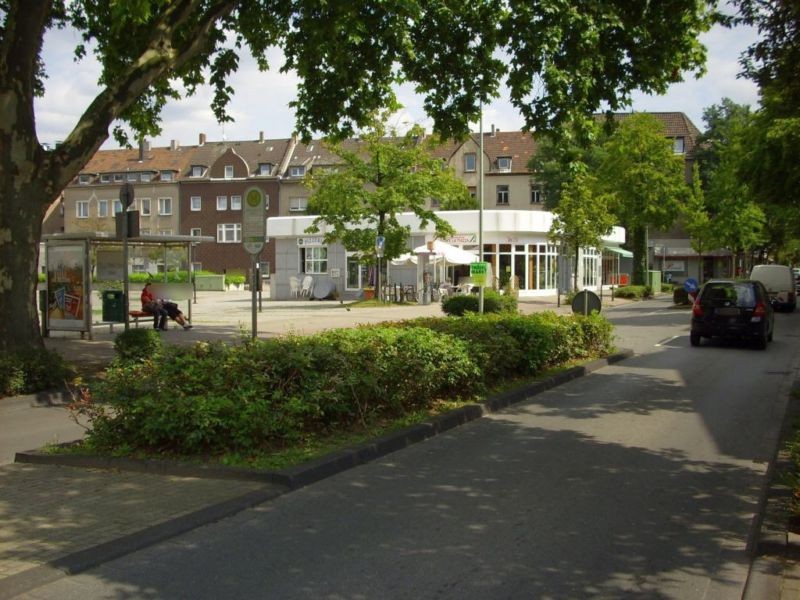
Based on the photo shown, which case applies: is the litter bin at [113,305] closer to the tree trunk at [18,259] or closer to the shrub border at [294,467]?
the tree trunk at [18,259]

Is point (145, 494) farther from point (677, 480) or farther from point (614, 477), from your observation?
point (677, 480)

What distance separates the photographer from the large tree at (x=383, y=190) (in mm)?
36188

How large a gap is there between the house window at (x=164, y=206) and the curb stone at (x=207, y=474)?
6899cm

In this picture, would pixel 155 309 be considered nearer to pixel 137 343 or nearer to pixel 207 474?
pixel 137 343

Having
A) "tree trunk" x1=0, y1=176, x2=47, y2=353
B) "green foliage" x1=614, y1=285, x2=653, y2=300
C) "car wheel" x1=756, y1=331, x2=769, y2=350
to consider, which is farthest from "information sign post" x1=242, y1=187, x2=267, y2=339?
"green foliage" x1=614, y1=285, x2=653, y2=300

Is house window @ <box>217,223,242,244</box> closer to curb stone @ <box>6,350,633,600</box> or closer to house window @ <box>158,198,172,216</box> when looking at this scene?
house window @ <box>158,198,172,216</box>

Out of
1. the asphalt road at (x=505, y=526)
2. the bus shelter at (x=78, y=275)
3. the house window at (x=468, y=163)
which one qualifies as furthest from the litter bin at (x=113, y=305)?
the house window at (x=468, y=163)

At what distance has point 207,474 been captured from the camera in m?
6.21

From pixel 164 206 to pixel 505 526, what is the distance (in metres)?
73.3

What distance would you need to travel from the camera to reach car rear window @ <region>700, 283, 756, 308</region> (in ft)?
59.6

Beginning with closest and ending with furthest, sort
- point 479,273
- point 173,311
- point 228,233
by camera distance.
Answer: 1. point 479,273
2. point 173,311
3. point 228,233

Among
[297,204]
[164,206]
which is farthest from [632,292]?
[164,206]

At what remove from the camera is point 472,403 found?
951cm

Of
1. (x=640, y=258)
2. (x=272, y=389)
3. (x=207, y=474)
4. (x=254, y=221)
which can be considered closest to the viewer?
(x=207, y=474)
